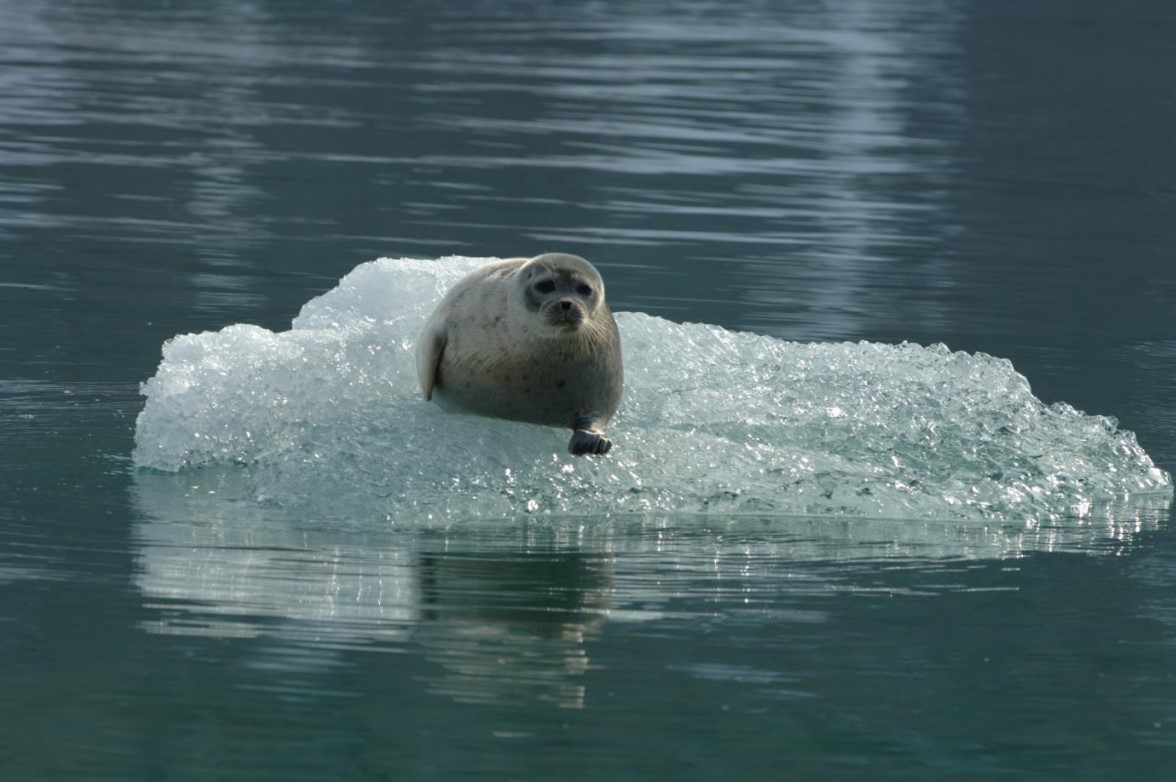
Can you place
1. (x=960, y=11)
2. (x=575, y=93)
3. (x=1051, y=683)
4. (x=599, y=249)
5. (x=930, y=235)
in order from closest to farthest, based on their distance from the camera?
1. (x=1051, y=683)
2. (x=599, y=249)
3. (x=930, y=235)
4. (x=575, y=93)
5. (x=960, y=11)

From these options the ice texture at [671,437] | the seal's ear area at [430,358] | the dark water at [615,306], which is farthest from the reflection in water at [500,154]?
the seal's ear area at [430,358]

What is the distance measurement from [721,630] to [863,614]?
464mm

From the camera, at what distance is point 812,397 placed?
820cm

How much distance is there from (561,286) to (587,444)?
58cm

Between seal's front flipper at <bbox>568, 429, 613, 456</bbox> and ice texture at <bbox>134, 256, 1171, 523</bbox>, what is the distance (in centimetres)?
8

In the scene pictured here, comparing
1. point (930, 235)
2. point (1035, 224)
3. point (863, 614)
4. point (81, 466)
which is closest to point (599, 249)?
Answer: point (930, 235)

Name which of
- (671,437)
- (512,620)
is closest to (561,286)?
(671,437)

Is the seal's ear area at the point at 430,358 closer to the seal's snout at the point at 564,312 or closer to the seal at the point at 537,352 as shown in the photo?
the seal at the point at 537,352

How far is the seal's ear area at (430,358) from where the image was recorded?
25.3ft

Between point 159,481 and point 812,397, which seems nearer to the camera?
point 159,481

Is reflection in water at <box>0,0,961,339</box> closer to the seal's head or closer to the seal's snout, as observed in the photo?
the seal's head

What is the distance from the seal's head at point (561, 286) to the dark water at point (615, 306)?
803mm

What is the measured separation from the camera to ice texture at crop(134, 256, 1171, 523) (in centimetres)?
707

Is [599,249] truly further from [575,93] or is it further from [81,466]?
[575,93]
